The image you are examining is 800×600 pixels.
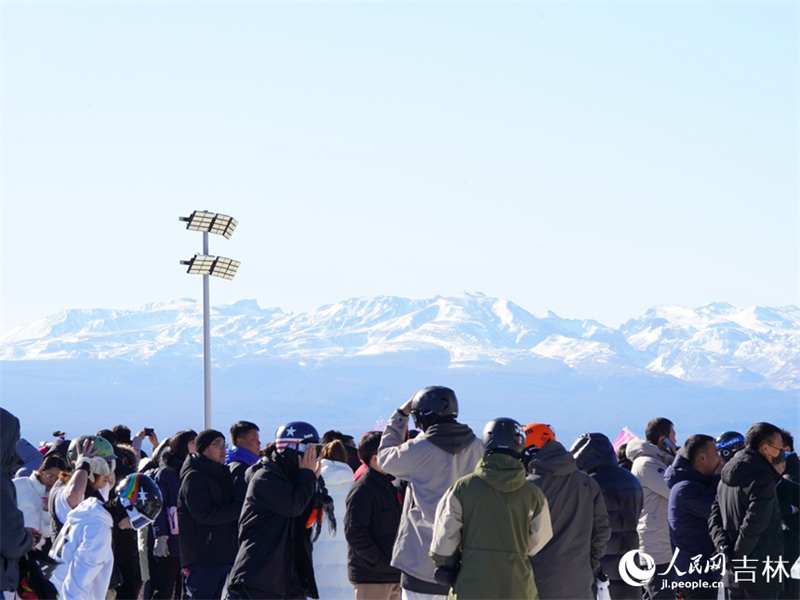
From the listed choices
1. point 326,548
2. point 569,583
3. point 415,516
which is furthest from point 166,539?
point 569,583

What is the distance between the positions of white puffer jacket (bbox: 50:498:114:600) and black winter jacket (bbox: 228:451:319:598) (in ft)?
2.64

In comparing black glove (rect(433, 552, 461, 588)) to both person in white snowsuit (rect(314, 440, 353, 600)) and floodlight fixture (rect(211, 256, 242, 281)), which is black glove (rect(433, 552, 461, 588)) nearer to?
person in white snowsuit (rect(314, 440, 353, 600))

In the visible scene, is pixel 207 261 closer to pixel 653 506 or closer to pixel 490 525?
pixel 653 506

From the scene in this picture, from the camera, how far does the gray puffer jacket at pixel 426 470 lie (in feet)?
24.3

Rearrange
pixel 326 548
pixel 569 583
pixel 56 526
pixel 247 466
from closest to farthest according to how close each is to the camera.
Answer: pixel 569 583 → pixel 56 526 → pixel 247 466 → pixel 326 548

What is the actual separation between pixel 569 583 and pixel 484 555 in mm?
1035

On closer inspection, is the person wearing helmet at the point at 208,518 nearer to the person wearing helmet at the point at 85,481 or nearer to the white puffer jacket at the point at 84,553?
the person wearing helmet at the point at 85,481

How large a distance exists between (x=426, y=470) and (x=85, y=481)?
2.19m

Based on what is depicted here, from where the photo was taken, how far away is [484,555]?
258 inches

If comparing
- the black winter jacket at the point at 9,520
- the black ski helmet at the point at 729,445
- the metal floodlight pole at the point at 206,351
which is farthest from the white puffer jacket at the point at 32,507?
the metal floodlight pole at the point at 206,351

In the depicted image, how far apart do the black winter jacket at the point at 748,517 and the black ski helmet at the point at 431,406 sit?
2.13 m

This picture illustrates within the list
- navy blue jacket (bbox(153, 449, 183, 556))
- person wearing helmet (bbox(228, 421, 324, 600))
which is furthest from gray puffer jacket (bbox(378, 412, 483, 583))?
navy blue jacket (bbox(153, 449, 183, 556))

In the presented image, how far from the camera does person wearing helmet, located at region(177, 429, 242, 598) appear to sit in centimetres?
869

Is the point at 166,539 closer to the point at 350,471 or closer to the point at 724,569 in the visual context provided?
the point at 350,471
